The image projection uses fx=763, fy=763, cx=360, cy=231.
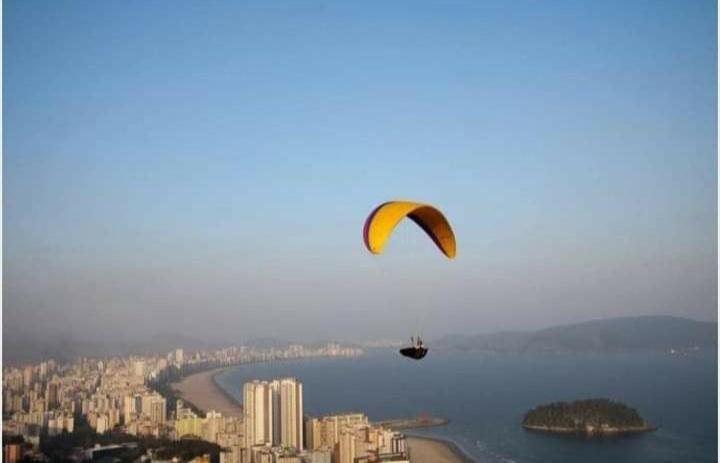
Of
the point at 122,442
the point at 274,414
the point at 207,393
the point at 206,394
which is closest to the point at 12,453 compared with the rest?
the point at 122,442

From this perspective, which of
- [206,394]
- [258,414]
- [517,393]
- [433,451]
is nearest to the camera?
[258,414]

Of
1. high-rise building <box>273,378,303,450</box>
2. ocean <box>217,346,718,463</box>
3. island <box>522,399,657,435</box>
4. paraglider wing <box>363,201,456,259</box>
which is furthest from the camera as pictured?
island <box>522,399,657,435</box>

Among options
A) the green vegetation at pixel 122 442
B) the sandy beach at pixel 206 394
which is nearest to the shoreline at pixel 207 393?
the sandy beach at pixel 206 394

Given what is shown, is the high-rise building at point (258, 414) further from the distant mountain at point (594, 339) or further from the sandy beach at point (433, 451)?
the distant mountain at point (594, 339)

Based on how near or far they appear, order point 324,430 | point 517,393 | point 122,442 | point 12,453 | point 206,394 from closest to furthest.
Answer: point 12,453, point 122,442, point 324,430, point 206,394, point 517,393

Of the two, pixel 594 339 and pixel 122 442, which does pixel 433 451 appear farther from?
pixel 594 339

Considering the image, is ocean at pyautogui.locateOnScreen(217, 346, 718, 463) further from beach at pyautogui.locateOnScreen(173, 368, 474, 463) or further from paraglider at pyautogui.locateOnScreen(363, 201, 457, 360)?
paraglider at pyautogui.locateOnScreen(363, 201, 457, 360)

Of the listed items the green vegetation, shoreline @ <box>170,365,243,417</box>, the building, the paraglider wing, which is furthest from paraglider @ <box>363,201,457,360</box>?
shoreline @ <box>170,365,243,417</box>
